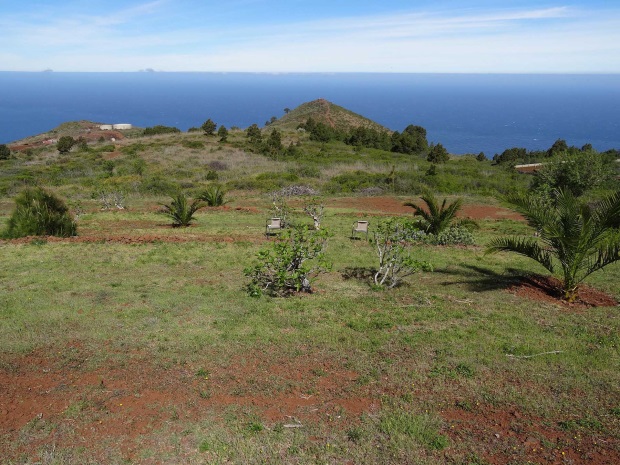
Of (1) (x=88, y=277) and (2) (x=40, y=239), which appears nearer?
(1) (x=88, y=277)

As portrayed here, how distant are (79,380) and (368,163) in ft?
112

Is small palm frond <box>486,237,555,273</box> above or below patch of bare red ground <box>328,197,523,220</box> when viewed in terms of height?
above

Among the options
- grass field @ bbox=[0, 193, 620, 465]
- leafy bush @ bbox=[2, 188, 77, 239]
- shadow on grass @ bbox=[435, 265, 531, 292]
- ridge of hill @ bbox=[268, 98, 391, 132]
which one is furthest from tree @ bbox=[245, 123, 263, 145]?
grass field @ bbox=[0, 193, 620, 465]

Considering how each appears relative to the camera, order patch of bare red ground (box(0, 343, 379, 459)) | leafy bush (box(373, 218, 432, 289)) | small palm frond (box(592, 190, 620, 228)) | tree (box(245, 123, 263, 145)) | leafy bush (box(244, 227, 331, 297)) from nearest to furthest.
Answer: patch of bare red ground (box(0, 343, 379, 459)), small palm frond (box(592, 190, 620, 228)), leafy bush (box(244, 227, 331, 297)), leafy bush (box(373, 218, 432, 289)), tree (box(245, 123, 263, 145))

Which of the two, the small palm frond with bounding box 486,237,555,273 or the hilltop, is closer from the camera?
the small palm frond with bounding box 486,237,555,273

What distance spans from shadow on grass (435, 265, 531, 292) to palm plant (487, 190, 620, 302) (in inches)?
43.5

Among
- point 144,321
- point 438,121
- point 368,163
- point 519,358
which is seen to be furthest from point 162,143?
point 438,121

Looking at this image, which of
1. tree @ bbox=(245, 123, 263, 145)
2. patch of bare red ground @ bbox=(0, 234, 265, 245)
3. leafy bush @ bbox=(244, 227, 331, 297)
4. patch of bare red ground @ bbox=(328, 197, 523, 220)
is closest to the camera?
leafy bush @ bbox=(244, 227, 331, 297)

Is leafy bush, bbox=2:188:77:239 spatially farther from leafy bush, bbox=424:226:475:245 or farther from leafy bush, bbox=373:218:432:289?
leafy bush, bbox=424:226:475:245

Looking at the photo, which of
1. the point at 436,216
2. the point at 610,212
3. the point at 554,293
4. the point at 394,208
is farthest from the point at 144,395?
the point at 394,208

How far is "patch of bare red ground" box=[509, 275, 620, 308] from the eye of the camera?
867cm

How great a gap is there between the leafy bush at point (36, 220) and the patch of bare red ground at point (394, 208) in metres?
11.3

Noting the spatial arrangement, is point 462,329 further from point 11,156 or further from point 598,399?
point 11,156

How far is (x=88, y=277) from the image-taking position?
10.2 m
